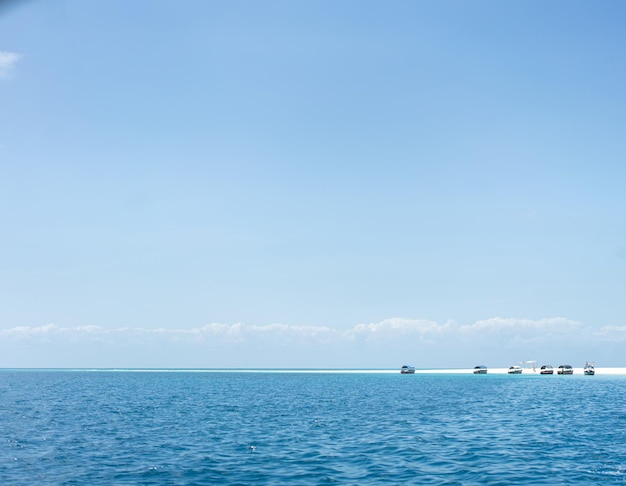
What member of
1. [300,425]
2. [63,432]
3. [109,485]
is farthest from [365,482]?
[63,432]

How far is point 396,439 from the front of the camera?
1741 inches

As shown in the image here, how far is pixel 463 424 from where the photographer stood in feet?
180

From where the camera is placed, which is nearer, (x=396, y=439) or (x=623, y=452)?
(x=623, y=452)

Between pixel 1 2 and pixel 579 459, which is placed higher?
pixel 1 2

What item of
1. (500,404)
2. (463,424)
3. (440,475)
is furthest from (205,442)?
(500,404)

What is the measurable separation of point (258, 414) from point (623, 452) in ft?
132

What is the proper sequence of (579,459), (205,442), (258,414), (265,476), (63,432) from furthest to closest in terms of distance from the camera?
(258,414) → (63,432) → (205,442) → (579,459) → (265,476)

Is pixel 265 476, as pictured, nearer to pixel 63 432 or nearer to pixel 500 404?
pixel 63 432

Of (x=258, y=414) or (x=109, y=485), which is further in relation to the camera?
(x=258, y=414)

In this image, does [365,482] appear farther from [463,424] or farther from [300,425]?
[463,424]

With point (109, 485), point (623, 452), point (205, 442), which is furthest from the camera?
point (205, 442)

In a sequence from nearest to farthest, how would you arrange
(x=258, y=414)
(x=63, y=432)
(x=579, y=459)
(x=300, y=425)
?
(x=579, y=459) < (x=63, y=432) < (x=300, y=425) < (x=258, y=414)

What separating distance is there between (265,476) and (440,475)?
1018 cm

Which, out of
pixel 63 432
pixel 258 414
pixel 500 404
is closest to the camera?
pixel 63 432
